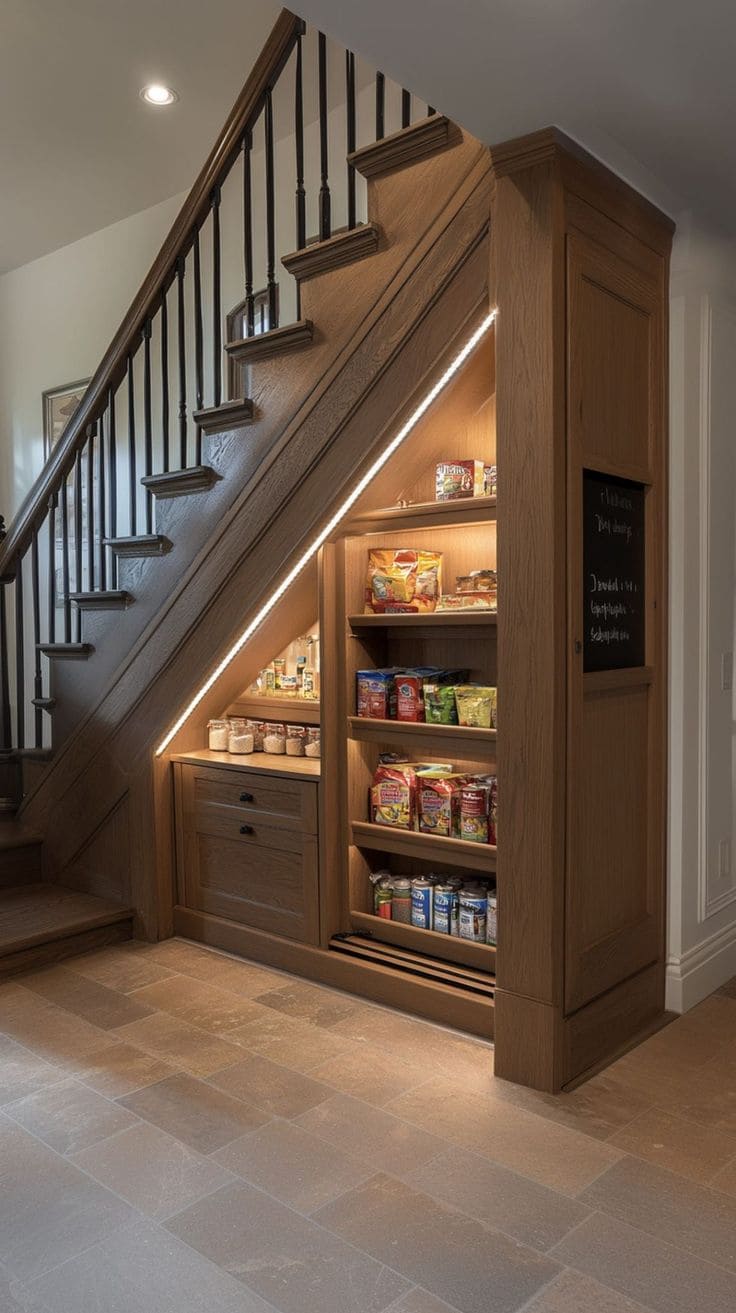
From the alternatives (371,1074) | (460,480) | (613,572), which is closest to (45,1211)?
(371,1074)

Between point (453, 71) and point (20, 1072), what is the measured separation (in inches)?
114

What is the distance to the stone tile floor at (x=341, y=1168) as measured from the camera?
186 centimetres

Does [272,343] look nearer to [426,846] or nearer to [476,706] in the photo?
[476,706]

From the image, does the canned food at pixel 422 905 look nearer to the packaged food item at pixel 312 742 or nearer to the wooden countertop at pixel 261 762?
the wooden countertop at pixel 261 762

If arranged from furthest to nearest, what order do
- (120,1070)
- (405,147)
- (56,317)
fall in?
(56,317) → (405,147) → (120,1070)

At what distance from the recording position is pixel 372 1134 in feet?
7.86

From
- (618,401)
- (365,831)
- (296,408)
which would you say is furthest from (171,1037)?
(618,401)

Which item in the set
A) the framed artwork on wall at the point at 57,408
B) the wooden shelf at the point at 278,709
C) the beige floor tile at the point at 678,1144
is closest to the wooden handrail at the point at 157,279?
the wooden shelf at the point at 278,709

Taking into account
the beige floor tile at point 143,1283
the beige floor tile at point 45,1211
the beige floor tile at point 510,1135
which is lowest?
the beige floor tile at point 45,1211

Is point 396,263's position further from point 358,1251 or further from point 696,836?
point 358,1251

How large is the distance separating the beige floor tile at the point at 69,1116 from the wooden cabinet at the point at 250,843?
105 centimetres

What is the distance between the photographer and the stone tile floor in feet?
6.10

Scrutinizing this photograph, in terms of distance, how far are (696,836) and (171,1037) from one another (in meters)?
1.84

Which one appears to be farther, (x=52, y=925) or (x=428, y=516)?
(x=52, y=925)
